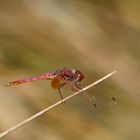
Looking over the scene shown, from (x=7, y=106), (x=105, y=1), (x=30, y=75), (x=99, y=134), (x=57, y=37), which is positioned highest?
(x=105, y=1)

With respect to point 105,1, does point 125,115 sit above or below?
below

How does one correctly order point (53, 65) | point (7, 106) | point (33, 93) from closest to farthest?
point (7, 106) < point (33, 93) < point (53, 65)

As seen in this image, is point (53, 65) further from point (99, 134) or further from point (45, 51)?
point (99, 134)

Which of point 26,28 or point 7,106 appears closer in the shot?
point 7,106

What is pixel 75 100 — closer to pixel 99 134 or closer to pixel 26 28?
pixel 99 134

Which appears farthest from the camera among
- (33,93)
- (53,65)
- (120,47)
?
(120,47)

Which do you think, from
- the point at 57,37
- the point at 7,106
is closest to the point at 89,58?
the point at 57,37

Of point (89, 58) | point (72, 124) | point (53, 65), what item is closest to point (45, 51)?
point (53, 65)
